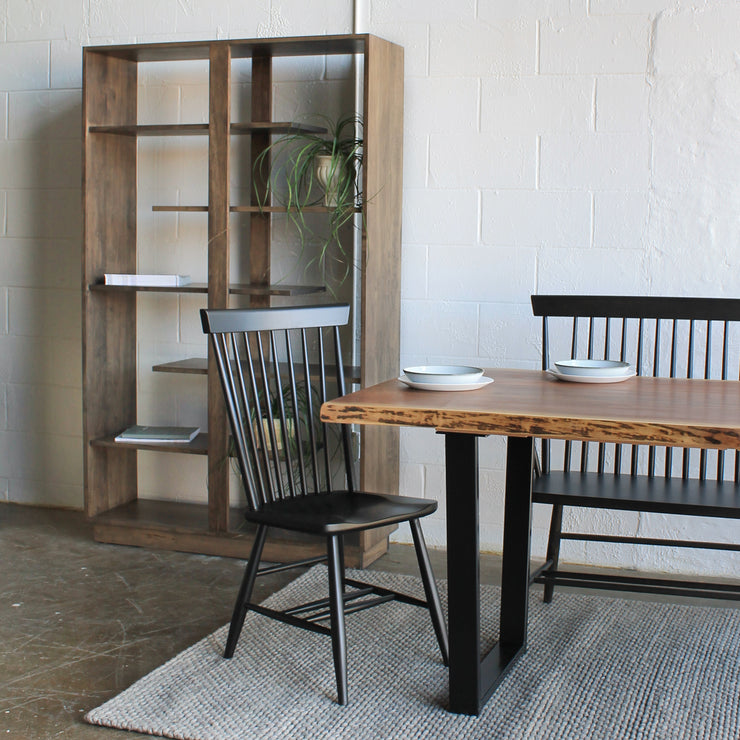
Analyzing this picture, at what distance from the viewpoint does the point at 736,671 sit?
2326mm

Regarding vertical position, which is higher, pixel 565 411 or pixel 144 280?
pixel 144 280

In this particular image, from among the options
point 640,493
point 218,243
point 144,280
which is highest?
point 218,243

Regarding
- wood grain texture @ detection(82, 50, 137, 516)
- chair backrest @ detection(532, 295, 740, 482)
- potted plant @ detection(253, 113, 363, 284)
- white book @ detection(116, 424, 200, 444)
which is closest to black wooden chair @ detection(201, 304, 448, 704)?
chair backrest @ detection(532, 295, 740, 482)

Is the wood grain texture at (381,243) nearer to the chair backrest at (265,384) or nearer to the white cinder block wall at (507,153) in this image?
the white cinder block wall at (507,153)

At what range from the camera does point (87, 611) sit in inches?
108

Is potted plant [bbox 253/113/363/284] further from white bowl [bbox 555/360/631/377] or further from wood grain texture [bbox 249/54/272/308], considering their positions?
white bowl [bbox 555/360/631/377]

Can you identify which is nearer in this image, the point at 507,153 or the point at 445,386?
the point at 445,386

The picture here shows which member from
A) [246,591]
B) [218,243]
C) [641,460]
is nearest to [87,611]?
[246,591]

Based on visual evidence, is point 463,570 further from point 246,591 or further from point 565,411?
point 246,591

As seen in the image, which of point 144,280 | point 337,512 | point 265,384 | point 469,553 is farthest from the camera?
point 144,280

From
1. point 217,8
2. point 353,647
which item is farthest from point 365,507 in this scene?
point 217,8

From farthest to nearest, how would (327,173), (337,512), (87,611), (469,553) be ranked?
(327,173), (87,611), (337,512), (469,553)

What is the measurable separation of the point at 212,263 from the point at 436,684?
1603 millimetres

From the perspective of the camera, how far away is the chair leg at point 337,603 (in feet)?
6.77
